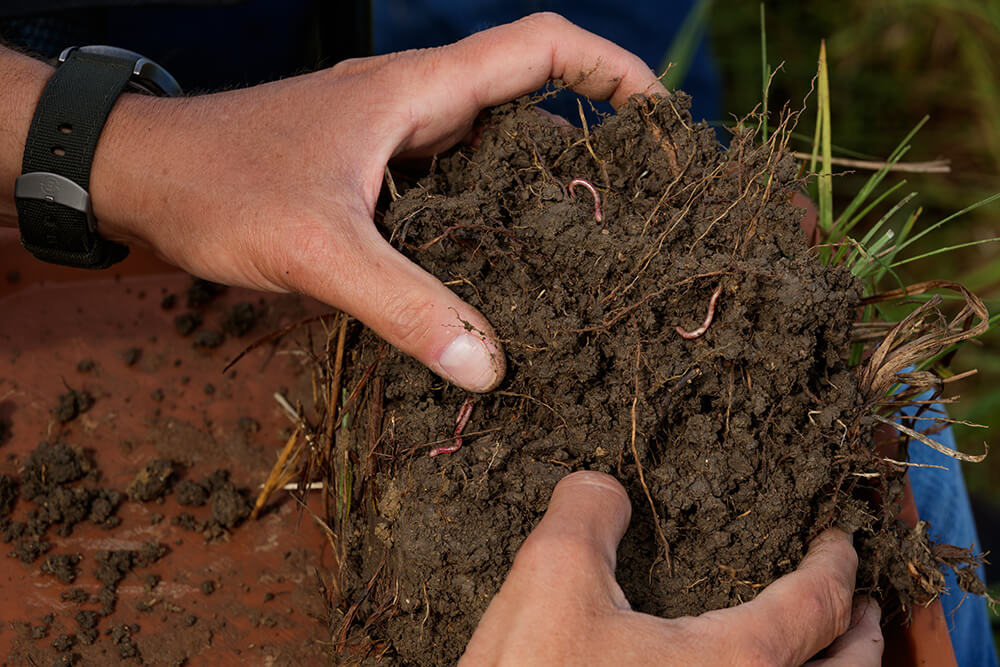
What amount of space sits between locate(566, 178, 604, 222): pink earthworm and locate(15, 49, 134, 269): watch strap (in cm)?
72

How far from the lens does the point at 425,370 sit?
1094 mm

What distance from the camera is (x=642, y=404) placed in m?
1.00

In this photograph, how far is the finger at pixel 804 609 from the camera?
922 millimetres

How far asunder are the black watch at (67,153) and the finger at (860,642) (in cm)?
125

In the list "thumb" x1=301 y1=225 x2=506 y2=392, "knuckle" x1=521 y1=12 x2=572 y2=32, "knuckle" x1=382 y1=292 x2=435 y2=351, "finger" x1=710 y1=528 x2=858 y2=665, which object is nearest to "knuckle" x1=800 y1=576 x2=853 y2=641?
"finger" x1=710 y1=528 x2=858 y2=665

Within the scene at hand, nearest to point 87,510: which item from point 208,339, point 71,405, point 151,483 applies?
point 151,483

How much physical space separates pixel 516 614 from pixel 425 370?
37 cm

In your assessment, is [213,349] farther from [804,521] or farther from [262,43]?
[804,521]

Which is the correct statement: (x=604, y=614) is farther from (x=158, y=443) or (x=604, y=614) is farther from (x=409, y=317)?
(x=158, y=443)

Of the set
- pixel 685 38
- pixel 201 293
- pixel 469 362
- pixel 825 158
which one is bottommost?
pixel 201 293

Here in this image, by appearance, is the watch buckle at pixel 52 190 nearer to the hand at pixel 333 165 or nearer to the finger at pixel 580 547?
the hand at pixel 333 165

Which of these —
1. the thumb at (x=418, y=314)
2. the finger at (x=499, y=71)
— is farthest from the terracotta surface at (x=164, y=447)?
the finger at (x=499, y=71)

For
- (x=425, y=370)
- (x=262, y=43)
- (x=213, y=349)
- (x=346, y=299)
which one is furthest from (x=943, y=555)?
(x=262, y=43)

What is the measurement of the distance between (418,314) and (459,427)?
0.56 feet
